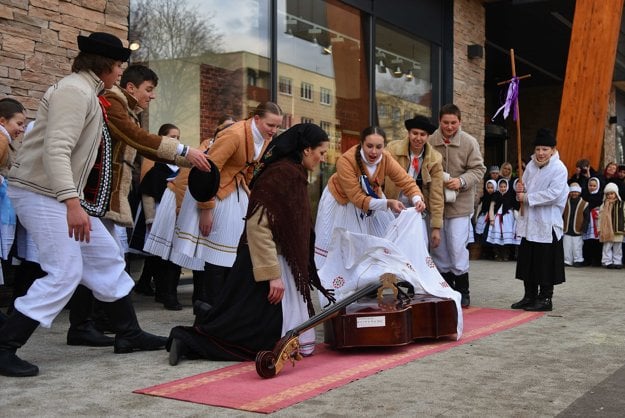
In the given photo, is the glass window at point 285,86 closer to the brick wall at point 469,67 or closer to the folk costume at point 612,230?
the brick wall at point 469,67

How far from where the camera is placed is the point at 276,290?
14.3ft

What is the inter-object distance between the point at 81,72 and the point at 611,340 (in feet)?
12.8

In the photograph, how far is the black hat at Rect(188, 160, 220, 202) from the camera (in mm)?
4797

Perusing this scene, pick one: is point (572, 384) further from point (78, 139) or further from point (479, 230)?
point (479, 230)

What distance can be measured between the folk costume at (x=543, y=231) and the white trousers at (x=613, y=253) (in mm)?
5741

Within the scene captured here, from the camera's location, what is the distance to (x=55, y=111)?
13.4 ft

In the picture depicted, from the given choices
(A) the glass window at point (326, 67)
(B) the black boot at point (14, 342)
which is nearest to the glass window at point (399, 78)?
(A) the glass window at point (326, 67)

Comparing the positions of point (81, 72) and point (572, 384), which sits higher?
point (81, 72)

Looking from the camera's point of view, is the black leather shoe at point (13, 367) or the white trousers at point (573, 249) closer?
the black leather shoe at point (13, 367)

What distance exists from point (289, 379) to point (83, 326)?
5.77 ft

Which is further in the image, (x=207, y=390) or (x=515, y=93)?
(x=515, y=93)

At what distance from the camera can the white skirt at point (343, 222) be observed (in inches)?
255

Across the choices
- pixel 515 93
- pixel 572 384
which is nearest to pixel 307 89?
pixel 515 93

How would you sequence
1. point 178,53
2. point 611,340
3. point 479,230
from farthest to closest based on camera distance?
point 479,230
point 178,53
point 611,340
